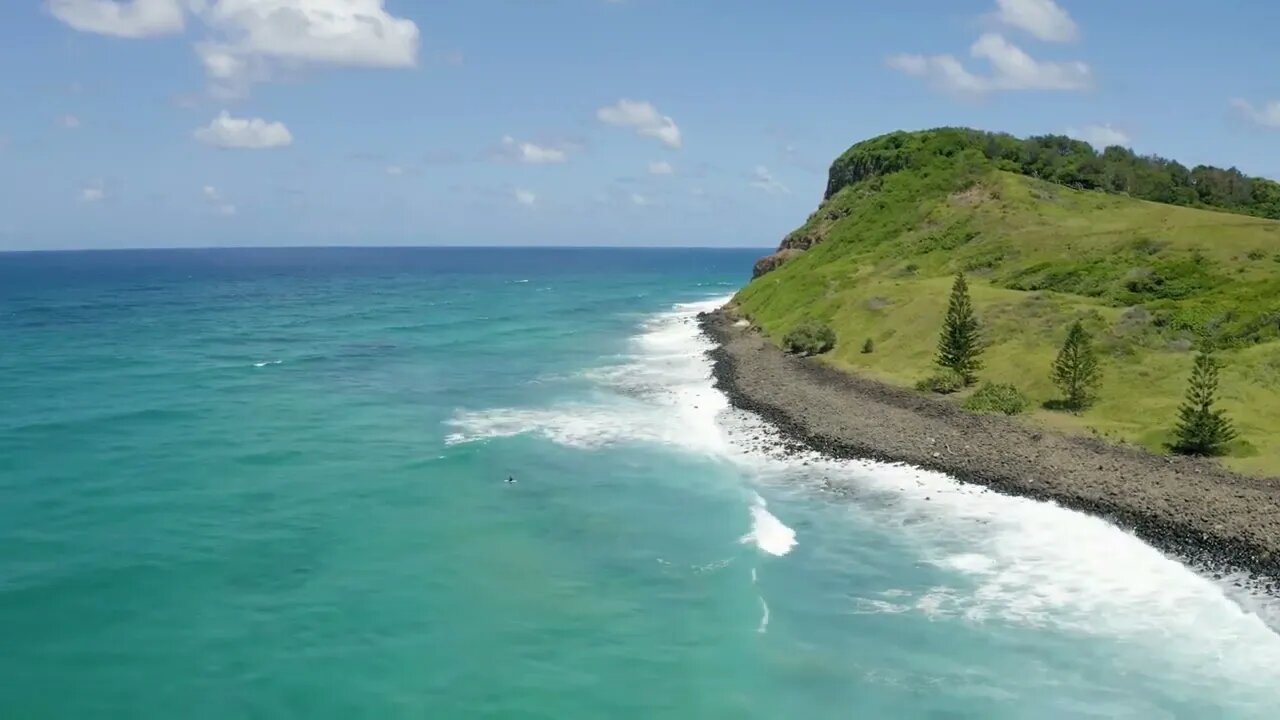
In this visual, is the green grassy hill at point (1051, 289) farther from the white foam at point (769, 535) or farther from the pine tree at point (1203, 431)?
the white foam at point (769, 535)

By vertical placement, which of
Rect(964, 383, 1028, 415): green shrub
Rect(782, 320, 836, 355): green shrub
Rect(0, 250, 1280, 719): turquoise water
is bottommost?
Rect(0, 250, 1280, 719): turquoise water

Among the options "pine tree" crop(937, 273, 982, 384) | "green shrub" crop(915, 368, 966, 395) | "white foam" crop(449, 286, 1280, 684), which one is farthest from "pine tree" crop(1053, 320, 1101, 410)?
"white foam" crop(449, 286, 1280, 684)

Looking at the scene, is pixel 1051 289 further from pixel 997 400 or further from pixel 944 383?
pixel 997 400

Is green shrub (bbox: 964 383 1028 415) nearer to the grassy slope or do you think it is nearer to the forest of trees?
the grassy slope

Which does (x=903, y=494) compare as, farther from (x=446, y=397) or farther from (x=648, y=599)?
(x=446, y=397)

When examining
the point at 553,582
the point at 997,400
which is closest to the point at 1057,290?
the point at 997,400

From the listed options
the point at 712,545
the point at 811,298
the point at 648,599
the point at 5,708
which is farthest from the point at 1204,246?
the point at 5,708
